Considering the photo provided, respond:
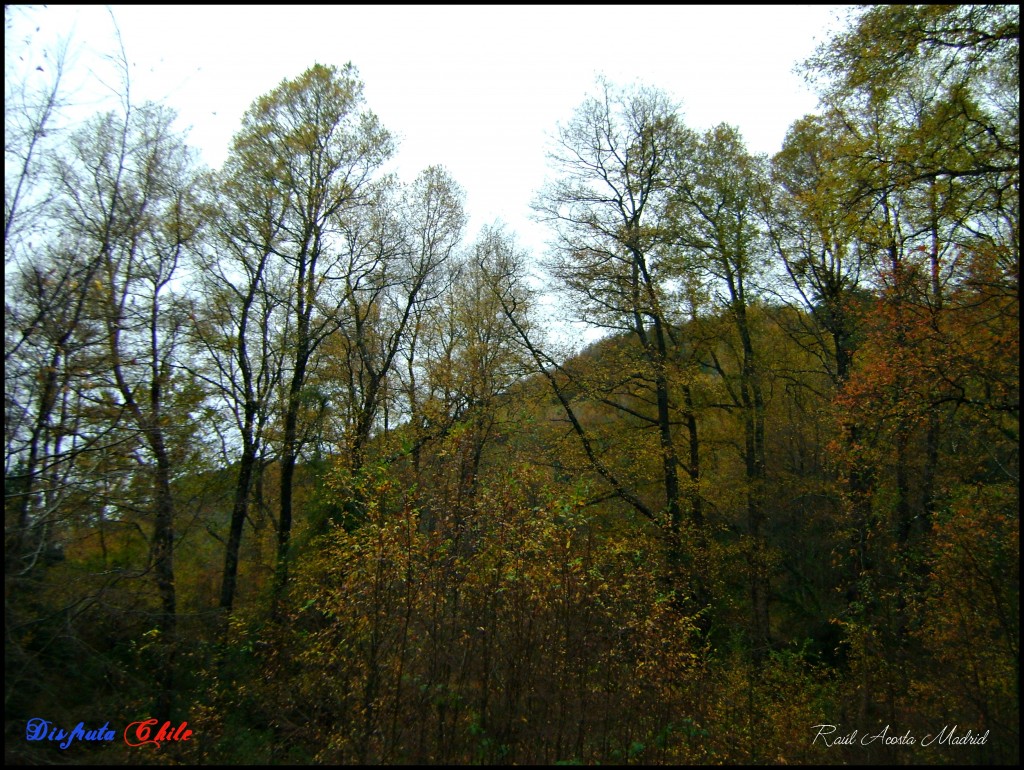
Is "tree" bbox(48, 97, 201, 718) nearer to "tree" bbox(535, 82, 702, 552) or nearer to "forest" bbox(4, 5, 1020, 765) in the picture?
"forest" bbox(4, 5, 1020, 765)

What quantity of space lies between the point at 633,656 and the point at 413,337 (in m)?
14.7

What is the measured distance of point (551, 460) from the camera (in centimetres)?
1204

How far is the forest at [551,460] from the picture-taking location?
226 inches

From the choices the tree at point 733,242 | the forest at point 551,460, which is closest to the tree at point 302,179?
the forest at point 551,460

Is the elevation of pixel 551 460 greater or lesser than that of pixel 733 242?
lesser

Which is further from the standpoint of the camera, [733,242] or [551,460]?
[733,242]

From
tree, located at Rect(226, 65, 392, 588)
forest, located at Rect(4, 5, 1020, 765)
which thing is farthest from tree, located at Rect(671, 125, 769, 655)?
tree, located at Rect(226, 65, 392, 588)

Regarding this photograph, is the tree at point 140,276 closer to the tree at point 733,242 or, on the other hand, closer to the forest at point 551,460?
the forest at point 551,460

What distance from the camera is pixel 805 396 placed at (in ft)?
65.5

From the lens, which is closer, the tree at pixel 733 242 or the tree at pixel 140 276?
the tree at pixel 140 276

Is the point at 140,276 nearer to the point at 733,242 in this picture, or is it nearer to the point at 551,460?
the point at 551,460

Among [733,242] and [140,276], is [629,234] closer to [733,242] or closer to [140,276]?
[733,242]

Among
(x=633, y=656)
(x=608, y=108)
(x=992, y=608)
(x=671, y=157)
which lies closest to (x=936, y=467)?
(x=992, y=608)

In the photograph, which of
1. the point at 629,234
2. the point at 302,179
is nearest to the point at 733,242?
the point at 629,234
